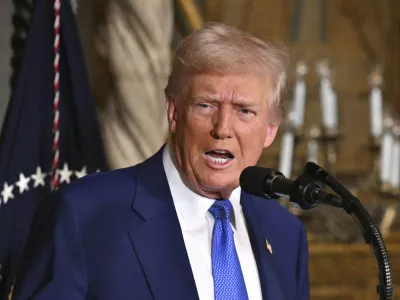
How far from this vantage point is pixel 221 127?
240 centimetres

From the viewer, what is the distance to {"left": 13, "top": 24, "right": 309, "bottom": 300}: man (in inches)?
91.1

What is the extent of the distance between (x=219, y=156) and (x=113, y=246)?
0.37 m

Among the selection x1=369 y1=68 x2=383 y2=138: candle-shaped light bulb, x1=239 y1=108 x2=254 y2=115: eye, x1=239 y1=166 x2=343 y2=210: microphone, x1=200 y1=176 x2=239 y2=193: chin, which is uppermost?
x1=369 y1=68 x2=383 y2=138: candle-shaped light bulb

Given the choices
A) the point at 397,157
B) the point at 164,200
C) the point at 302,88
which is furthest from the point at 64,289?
the point at 397,157

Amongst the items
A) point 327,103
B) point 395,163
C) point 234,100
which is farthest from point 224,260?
point 395,163

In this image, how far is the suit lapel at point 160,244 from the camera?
2.36 m

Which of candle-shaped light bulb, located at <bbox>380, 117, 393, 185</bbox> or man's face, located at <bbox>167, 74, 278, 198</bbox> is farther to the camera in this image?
candle-shaped light bulb, located at <bbox>380, 117, 393, 185</bbox>

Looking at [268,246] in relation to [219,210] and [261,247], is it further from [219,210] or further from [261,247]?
[219,210]

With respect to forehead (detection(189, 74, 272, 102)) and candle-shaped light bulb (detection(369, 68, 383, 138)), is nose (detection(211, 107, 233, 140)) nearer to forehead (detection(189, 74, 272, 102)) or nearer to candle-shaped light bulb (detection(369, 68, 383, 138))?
forehead (detection(189, 74, 272, 102))

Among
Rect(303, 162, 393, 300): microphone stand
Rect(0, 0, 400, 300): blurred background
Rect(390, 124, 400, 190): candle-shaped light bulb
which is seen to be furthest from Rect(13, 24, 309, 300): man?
Rect(390, 124, 400, 190): candle-shaped light bulb

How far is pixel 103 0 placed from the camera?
4121 millimetres

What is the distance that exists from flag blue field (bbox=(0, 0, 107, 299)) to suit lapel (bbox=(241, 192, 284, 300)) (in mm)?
844

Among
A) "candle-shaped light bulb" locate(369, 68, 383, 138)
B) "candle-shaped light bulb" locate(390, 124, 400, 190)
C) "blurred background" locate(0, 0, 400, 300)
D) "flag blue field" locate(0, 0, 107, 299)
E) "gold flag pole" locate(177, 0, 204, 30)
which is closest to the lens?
"flag blue field" locate(0, 0, 107, 299)

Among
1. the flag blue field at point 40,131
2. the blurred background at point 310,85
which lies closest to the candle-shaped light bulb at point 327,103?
the blurred background at point 310,85
